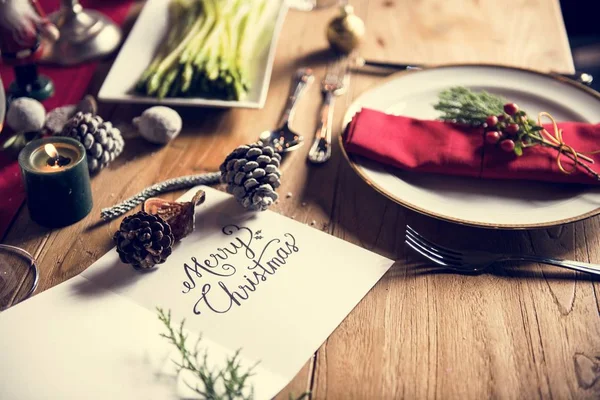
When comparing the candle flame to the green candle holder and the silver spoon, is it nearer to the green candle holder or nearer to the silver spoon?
the green candle holder

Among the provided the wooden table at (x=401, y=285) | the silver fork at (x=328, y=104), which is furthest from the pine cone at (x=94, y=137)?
the silver fork at (x=328, y=104)

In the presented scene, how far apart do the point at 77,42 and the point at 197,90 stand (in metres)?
0.31

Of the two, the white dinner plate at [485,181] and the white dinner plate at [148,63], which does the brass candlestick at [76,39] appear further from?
the white dinner plate at [485,181]

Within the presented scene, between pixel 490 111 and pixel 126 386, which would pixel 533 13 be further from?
pixel 126 386

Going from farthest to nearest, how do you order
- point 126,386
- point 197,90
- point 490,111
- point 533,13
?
A: point 533,13 < point 197,90 < point 490,111 < point 126,386

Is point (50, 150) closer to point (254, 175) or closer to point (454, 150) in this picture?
point (254, 175)

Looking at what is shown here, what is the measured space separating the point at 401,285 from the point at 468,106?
0.33 meters

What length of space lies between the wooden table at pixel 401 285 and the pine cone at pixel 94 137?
0.08 ft

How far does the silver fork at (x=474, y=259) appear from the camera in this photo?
2.53 feet

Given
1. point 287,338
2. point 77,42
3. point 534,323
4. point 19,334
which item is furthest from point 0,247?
point 534,323

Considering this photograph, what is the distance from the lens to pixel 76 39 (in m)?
1.19

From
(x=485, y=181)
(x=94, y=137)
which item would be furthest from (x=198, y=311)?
(x=485, y=181)

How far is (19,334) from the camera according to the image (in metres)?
0.69

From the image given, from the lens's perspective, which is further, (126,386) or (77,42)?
(77,42)
